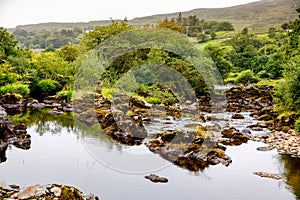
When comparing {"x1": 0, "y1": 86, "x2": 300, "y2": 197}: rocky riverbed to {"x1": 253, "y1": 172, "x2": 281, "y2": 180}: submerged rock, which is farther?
{"x1": 0, "y1": 86, "x2": 300, "y2": 197}: rocky riverbed

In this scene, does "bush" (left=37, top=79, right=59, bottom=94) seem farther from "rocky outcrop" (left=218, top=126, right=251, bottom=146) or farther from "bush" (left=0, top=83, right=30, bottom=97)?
"rocky outcrop" (left=218, top=126, right=251, bottom=146)

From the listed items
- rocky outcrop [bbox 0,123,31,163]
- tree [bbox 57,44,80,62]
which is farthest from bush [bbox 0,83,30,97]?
tree [bbox 57,44,80,62]

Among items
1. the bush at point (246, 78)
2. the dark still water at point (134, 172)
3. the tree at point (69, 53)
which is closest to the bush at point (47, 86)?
the tree at point (69, 53)

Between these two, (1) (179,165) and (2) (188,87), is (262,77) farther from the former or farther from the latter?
(1) (179,165)

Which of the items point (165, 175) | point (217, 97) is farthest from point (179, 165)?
point (217, 97)

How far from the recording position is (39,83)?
113 ft

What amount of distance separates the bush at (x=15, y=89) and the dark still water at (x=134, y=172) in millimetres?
12757

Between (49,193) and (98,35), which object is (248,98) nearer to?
(98,35)

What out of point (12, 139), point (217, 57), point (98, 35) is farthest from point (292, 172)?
point (217, 57)

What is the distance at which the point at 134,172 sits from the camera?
45.8 feet

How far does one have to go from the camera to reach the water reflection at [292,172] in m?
12.4

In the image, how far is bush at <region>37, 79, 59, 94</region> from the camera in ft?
114

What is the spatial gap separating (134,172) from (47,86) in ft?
76.4

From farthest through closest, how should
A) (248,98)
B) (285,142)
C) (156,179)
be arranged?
(248,98), (285,142), (156,179)
